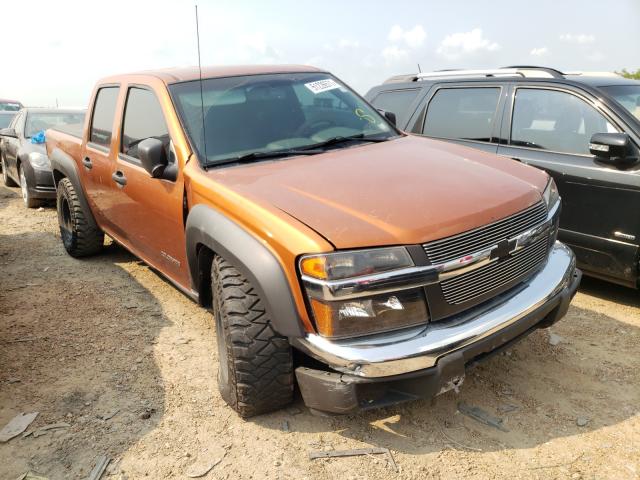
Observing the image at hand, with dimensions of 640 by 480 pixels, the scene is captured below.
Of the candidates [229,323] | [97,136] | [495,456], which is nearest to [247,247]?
[229,323]

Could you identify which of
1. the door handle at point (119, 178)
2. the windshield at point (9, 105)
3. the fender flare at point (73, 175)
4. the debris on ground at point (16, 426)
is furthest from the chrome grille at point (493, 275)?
the windshield at point (9, 105)

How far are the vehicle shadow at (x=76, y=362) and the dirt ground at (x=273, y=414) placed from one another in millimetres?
11

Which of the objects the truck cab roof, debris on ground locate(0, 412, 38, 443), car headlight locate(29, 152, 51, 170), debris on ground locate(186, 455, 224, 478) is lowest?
debris on ground locate(0, 412, 38, 443)

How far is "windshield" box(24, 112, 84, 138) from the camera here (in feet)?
27.9

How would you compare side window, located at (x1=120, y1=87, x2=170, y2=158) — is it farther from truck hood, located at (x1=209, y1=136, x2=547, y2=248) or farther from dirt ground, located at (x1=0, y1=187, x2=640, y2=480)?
dirt ground, located at (x1=0, y1=187, x2=640, y2=480)

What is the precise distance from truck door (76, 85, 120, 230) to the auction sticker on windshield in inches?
64.1

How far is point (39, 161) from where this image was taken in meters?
7.51

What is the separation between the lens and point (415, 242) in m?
2.26

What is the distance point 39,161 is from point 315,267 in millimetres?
6673

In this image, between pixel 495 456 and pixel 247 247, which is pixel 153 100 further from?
pixel 495 456

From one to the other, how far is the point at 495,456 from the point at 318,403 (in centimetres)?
89

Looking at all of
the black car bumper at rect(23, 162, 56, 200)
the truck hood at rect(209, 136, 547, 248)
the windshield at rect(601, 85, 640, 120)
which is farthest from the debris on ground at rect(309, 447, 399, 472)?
the black car bumper at rect(23, 162, 56, 200)

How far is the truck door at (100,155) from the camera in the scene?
4.33 m

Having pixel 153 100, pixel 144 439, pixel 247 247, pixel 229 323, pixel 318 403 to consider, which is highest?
pixel 153 100
